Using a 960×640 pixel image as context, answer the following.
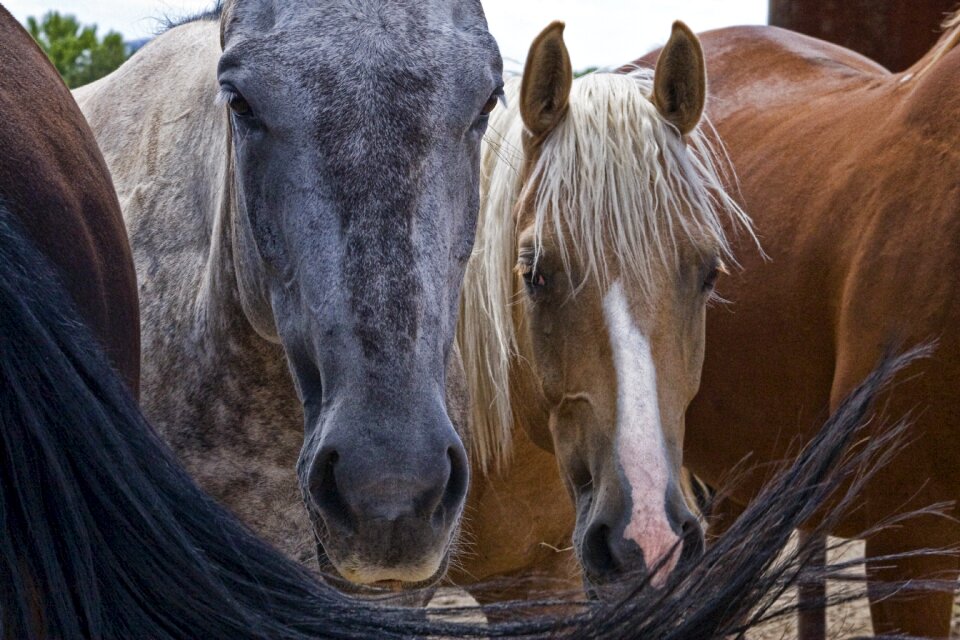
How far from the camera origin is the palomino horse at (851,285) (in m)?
2.76

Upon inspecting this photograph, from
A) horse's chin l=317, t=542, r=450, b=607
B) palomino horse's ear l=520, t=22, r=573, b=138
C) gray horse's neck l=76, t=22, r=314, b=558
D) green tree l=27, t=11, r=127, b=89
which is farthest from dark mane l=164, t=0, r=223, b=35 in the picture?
green tree l=27, t=11, r=127, b=89

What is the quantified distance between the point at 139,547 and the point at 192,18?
236 cm

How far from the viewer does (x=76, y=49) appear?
15383mm

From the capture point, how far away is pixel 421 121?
1.76m

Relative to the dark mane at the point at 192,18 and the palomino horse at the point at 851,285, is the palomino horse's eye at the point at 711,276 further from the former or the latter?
the dark mane at the point at 192,18

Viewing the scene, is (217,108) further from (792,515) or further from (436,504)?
(792,515)

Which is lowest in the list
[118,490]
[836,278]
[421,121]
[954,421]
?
[954,421]

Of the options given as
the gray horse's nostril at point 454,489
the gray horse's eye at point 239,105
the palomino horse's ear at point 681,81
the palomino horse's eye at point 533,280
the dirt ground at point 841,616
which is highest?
the gray horse's eye at point 239,105

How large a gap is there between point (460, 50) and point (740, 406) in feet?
6.45

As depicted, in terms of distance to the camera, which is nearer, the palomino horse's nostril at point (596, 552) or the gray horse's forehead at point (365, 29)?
the gray horse's forehead at point (365, 29)

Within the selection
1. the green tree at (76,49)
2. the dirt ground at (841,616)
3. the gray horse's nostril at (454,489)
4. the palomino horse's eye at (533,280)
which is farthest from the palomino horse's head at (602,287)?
the green tree at (76,49)

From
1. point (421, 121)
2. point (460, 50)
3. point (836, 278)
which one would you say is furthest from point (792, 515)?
point (836, 278)

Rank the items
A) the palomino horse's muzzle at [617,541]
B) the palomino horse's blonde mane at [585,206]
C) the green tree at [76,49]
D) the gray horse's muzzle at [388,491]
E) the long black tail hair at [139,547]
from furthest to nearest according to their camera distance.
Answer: the green tree at [76,49], the palomino horse's blonde mane at [585,206], the palomino horse's muzzle at [617,541], the gray horse's muzzle at [388,491], the long black tail hair at [139,547]

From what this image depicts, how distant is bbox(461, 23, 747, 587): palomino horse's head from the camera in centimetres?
226
